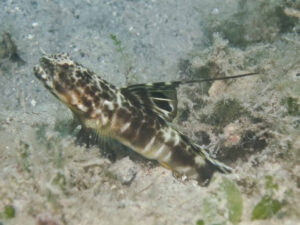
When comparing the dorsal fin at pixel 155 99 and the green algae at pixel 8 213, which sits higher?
the dorsal fin at pixel 155 99

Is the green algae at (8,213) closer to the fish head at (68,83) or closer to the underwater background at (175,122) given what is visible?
the underwater background at (175,122)

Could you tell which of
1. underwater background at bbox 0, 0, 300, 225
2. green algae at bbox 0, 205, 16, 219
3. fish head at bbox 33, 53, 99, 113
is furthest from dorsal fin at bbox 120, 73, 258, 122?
green algae at bbox 0, 205, 16, 219

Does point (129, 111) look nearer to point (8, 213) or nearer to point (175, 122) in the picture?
point (175, 122)

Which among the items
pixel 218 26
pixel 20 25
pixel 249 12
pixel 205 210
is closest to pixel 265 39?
pixel 249 12

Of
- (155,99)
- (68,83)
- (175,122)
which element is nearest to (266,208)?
(155,99)

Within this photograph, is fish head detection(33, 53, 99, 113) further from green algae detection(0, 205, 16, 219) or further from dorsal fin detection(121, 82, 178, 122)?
green algae detection(0, 205, 16, 219)

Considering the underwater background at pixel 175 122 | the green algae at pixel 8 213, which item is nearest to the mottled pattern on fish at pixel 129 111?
the underwater background at pixel 175 122
